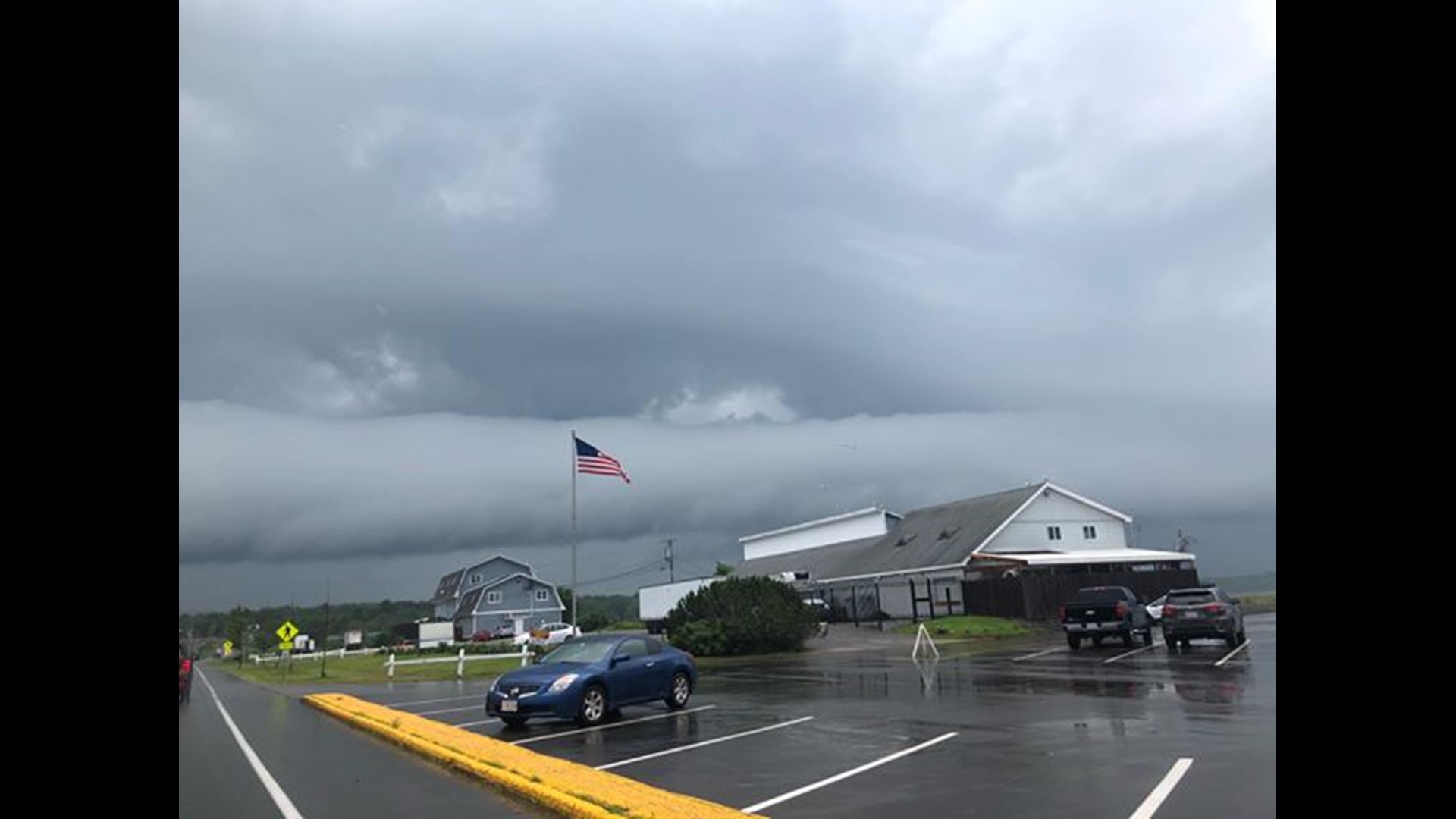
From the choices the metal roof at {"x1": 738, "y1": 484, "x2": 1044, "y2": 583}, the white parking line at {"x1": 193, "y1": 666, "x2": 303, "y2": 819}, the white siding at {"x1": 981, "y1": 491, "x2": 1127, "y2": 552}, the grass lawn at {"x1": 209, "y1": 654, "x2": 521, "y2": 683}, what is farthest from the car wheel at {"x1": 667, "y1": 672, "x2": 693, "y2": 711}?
the white siding at {"x1": 981, "y1": 491, "x2": 1127, "y2": 552}

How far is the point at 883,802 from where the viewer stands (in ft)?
30.0

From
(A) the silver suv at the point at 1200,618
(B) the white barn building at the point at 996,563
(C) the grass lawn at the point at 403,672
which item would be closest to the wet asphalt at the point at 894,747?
(A) the silver suv at the point at 1200,618

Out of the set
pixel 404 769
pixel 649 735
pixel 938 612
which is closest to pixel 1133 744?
pixel 649 735

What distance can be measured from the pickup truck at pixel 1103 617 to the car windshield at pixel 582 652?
17.6m

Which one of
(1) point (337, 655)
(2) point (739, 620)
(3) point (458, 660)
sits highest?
(2) point (739, 620)

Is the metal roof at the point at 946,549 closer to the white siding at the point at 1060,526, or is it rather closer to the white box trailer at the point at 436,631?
the white siding at the point at 1060,526

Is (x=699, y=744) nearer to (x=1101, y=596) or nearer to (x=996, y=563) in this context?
(x=1101, y=596)

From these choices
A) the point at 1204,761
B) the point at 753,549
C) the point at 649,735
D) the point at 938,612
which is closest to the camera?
the point at 1204,761

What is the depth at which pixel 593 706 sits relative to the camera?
16125mm

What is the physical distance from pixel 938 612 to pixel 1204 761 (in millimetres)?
40868

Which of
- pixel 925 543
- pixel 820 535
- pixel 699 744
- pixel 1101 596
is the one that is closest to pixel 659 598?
pixel 820 535

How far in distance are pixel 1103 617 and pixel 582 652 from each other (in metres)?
18.2

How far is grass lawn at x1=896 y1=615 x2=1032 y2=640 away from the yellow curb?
91.0 ft
